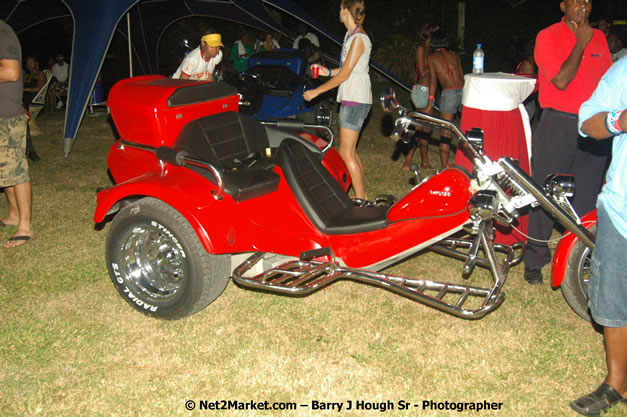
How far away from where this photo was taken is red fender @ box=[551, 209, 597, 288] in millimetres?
3465

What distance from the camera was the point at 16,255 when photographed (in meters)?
4.95

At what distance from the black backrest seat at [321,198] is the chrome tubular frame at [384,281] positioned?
10.8 inches

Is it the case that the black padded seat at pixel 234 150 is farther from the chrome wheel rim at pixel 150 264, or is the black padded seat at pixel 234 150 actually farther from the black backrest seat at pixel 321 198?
the chrome wheel rim at pixel 150 264

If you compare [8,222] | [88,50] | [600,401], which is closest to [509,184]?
[600,401]

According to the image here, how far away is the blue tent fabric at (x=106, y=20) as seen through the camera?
845cm

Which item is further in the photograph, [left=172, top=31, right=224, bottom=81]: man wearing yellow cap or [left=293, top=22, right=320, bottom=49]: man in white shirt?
[left=293, top=22, right=320, bottom=49]: man in white shirt

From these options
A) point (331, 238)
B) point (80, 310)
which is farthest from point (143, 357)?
point (331, 238)

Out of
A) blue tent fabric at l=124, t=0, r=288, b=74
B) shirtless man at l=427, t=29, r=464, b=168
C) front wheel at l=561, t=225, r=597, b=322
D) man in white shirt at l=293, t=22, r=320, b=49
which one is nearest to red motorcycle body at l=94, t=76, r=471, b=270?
front wheel at l=561, t=225, r=597, b=322

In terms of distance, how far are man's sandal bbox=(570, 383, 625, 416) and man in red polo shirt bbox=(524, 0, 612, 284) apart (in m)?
1.28

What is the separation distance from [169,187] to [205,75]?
353cm

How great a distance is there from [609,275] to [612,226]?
248 mm

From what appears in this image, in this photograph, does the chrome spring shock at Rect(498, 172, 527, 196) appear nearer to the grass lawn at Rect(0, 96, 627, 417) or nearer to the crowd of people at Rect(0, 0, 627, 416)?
the crowd of people at Rect(0, 0, 627, 416)

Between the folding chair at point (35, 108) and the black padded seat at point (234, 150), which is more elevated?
the black padded seat at point (234, 150)

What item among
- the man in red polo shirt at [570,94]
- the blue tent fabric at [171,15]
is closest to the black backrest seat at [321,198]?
the man in red polo shirt at [570,94]
